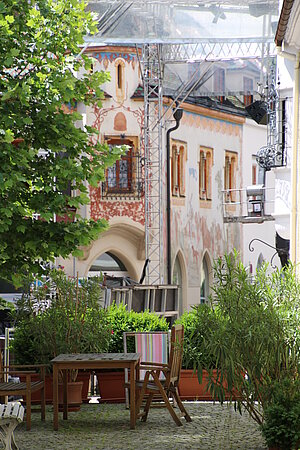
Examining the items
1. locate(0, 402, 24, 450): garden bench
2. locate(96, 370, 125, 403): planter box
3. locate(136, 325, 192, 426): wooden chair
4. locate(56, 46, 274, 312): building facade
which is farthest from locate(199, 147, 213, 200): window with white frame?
locate(0, 402, 24, 450): garden bench

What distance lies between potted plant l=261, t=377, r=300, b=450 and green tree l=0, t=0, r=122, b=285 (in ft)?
12.2

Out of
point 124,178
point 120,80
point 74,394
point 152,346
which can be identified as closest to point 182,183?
point 124,178

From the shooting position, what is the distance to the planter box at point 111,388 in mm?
13605

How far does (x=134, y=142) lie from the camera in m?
34.4

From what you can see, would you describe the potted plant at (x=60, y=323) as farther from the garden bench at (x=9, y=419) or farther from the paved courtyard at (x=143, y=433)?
the garden bench at (x=9, y=419)

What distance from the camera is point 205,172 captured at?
132 ft

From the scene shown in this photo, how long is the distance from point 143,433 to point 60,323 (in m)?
2.51

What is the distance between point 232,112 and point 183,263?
22.7 ft

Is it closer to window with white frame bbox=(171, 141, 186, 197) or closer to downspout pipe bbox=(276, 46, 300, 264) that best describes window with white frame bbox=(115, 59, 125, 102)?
window with white frame bbox=(171, 141, 186, 197)

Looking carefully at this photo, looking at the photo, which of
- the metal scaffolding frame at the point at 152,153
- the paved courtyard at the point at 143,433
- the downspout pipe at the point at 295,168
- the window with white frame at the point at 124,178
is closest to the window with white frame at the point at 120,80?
the metal scaffolding frame at the point at 152,153

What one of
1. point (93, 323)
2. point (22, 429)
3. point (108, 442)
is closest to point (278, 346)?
point (108, 442)

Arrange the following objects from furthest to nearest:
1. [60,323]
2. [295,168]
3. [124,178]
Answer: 1. [124,178]
2. [295,168]
3. [60,323]

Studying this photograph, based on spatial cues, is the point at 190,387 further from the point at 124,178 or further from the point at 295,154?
the point at 124,178

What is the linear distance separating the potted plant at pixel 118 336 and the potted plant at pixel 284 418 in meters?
5.13
